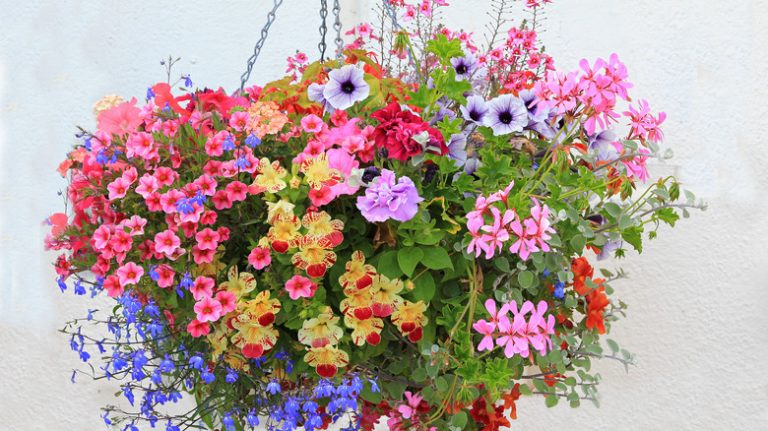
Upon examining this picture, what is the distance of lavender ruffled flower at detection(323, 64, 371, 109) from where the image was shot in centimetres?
96

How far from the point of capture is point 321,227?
0.89 meters

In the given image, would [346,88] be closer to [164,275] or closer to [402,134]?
[402,134]

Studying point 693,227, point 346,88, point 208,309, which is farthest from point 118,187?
point 693,227

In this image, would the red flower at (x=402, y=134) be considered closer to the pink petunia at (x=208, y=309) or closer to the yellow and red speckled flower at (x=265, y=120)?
the yellow and red speckled flower at (x=265, y=120)

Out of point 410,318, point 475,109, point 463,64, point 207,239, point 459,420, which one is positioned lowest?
point 459,420

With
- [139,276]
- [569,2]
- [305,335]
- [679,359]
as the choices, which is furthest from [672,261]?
[139,276]

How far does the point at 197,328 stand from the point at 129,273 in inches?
4.4

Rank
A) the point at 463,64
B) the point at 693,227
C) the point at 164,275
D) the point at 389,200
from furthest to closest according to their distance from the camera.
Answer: the point at 693,227
the point at 463,64
the point at 164,275
the point at 389,200

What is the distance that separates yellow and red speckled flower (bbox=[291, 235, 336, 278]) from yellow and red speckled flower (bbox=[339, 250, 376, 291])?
3 centimetres

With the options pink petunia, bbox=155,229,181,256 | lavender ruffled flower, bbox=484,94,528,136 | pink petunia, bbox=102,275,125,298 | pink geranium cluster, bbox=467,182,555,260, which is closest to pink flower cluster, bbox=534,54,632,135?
lavender ruffled flower, bbox=484,94,528,136

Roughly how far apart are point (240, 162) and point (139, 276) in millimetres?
198

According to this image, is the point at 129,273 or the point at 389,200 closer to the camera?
the point at 389,200

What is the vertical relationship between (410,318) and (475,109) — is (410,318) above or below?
below

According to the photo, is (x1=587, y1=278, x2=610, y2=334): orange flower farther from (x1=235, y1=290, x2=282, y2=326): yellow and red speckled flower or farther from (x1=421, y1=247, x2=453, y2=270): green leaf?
(x1=235, y1=290, x2=282, y2=326): yellow and red speckled flower
